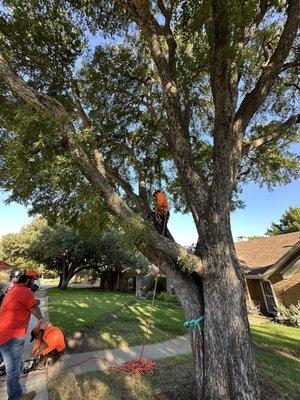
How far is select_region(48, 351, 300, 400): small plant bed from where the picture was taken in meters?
5.18

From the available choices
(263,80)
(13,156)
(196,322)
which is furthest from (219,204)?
(13,156)

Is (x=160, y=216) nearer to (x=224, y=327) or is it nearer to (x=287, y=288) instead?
(x=224, y=327)

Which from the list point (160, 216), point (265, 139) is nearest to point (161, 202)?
point (160, 216)

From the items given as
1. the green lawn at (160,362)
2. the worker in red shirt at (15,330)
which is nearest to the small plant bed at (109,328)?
the green lawn at (160,362)

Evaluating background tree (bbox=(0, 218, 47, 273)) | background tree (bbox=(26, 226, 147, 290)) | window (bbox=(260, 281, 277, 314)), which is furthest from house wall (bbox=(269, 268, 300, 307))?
background tree (bbox=(0, 218, 47, 273))

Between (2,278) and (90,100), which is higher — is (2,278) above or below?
below

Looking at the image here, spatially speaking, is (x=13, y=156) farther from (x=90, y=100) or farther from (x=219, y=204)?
(x=90, y=100)

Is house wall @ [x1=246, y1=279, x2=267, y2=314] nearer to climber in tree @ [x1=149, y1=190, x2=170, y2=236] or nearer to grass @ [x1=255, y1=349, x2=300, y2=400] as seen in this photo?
grass @ [x1=255, y1=349, x2=300, y2=400]

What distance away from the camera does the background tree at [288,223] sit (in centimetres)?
4159

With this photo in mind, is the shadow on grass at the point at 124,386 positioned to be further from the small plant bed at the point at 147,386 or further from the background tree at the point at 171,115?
the background tree at the point at 171,115

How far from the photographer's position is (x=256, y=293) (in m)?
19.5

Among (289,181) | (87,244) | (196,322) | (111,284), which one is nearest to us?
(196,322)

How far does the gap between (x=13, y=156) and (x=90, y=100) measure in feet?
14.8

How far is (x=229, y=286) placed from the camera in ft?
16.6
